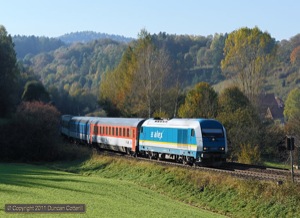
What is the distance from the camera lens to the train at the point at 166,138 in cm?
3469

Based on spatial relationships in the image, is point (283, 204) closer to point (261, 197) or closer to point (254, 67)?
point (261, 197)

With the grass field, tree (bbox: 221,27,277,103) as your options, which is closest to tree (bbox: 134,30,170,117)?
tree (bbox: 221,27,277,103)

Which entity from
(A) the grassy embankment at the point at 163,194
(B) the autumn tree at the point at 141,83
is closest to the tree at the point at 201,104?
(B) the autumn tree at the point at 141,83

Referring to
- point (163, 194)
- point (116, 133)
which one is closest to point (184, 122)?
point (163, 194)

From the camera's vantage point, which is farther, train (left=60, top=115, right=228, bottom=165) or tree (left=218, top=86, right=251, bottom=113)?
tree (left=218, top=86, right=251, bottom=113)

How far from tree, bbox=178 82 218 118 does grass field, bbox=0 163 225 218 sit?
84.5ft

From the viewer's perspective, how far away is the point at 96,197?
26.7 m

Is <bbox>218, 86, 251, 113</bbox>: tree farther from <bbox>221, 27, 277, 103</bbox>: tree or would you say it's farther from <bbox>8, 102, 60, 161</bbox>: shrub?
<bbox>8, 102, 60, 161</bbox>: shrub

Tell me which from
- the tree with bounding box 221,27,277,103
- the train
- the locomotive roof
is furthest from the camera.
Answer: the tree with bounding box 221,27,277,103

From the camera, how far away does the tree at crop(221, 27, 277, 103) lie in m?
66.9

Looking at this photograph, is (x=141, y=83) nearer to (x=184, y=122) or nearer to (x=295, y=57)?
(x=184, y=122)

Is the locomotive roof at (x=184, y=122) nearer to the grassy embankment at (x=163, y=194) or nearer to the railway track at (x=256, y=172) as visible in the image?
the railway track at (x=256, y=172)

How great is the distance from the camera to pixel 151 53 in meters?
73.6

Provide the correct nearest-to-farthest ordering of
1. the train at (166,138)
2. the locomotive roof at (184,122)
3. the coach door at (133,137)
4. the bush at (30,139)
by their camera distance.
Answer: the train at (166,138) < the locomotive roof at (184,122) < the coach door at (133,137) < the bush at (30,139)
